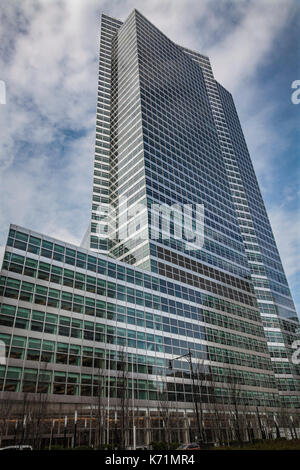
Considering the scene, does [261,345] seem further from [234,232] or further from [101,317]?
[101,317]

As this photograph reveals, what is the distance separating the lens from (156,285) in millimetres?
56562

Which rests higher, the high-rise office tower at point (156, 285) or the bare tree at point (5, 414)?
the high-rise office tower at point (156, 285)

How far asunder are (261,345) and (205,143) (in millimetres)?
56421

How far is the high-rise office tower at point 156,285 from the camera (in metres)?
40.2

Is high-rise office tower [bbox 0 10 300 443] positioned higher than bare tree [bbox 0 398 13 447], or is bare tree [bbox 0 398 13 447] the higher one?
high-rise office tower [bbox 0 10 300 443]

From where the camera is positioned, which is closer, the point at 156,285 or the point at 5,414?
the point at 5,414

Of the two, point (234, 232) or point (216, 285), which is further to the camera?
point (234, 232)

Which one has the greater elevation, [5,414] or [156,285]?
[156,285]

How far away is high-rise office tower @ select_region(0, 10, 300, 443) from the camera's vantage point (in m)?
40.2

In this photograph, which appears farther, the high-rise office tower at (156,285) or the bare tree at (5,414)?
the high-rise office tower at (156,285)

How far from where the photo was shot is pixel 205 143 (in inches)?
3666

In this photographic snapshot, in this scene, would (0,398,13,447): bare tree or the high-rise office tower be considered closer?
(0,398,13,447): bare tree
